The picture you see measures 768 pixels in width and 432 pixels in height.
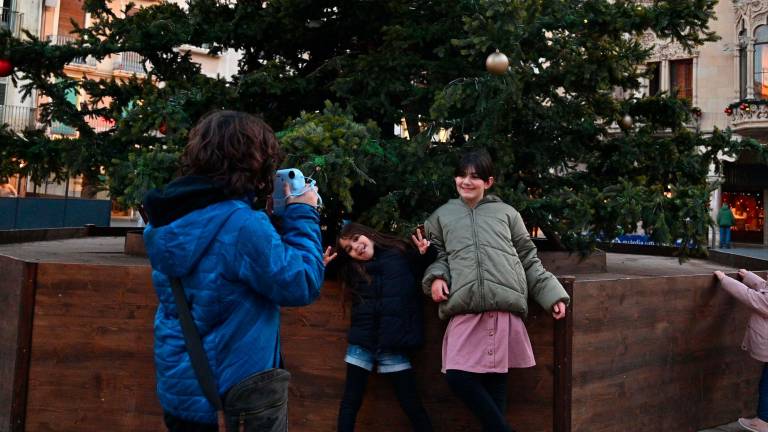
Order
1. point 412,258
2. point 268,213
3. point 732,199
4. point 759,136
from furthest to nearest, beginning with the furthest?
point 732,199
point 759,136
point 412,258
point 268,213

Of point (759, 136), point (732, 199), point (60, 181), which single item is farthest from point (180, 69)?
point (732, 199)

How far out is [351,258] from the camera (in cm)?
402

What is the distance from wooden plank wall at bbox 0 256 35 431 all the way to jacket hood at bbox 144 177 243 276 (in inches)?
107

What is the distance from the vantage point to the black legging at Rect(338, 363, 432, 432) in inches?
155

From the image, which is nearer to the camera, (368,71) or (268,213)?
(268,213)

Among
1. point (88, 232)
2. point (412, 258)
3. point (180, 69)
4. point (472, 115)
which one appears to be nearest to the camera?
point (412, 258)

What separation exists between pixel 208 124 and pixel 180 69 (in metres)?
4.44

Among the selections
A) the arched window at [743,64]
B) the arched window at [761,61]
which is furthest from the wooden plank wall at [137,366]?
the arched window at [743,64]

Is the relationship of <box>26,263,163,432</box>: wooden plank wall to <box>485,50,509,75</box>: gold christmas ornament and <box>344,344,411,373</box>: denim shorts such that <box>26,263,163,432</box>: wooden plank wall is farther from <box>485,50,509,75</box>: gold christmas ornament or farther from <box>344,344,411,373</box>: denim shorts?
<box>485,50,509,75</box>: gold christmas ornament

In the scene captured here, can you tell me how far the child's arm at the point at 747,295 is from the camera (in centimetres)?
493

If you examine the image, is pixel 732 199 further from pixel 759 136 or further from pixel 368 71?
pixel 368 71

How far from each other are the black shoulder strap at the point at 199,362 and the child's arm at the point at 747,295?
14.2 feet

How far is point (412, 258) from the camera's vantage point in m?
4.06

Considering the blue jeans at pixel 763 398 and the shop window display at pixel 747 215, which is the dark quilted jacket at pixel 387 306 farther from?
the shop window display at pixel 747 215
